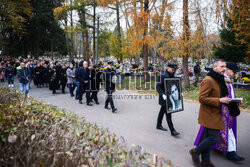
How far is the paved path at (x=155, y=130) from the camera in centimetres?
397

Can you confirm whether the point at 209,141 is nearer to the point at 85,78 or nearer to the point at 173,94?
the point at 173,94

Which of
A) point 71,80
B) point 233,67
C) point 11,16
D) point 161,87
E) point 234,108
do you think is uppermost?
point 11,16

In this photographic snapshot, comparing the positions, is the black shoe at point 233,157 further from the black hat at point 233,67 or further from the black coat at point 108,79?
the black coat at point 108,79

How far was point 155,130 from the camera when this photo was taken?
550 cm

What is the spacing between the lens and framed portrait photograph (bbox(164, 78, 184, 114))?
4868 millimetres

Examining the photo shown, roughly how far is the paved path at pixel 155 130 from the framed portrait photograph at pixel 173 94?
2.83ft

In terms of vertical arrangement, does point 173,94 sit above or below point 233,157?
above

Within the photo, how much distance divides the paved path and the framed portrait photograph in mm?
862

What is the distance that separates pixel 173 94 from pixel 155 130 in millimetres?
1361

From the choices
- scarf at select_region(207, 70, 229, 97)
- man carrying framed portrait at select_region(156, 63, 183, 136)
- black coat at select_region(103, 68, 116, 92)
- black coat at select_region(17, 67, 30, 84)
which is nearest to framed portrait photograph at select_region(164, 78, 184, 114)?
man carrying framed portrait at select_region(156, 63, 183, 136)

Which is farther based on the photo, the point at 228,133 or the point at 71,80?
the point at 71,80

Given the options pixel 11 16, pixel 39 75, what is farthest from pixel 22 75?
pixel 11 16

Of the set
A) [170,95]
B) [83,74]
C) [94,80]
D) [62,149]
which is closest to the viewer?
[62,149]

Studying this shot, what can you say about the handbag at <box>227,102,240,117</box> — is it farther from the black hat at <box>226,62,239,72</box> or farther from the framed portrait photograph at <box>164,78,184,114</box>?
the framed portrait photograph at <box>164,78,184,114</box>
